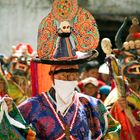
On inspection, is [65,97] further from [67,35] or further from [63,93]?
[67,35]

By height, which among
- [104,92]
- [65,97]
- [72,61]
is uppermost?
[72,61]

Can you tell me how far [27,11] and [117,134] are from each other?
20.0ft

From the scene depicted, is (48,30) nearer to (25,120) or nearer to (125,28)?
(25,120)

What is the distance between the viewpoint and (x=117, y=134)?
9.69 meters

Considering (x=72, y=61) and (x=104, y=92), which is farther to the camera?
(x=104, y=92)

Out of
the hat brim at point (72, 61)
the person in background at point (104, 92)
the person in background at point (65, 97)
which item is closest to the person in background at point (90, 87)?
the person in background at point (104, 92)

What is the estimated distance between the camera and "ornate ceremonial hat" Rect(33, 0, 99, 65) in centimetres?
945

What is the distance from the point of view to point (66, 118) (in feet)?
30.9

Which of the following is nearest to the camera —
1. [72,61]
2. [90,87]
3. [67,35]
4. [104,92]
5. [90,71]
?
[72,61]

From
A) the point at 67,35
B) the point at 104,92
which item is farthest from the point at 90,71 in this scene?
the point at 67,35

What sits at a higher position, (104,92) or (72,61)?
(72,61)

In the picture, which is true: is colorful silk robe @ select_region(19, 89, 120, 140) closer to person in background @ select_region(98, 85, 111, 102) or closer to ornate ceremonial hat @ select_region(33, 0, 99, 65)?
ornate ceremonial hat @ select_region(33, 0, 99, 65)

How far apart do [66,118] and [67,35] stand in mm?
839

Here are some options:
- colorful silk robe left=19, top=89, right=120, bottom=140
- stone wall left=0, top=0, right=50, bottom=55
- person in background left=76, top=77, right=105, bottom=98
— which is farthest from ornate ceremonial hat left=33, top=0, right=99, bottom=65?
person in background left=76, top=77, right=105, bottom=98
